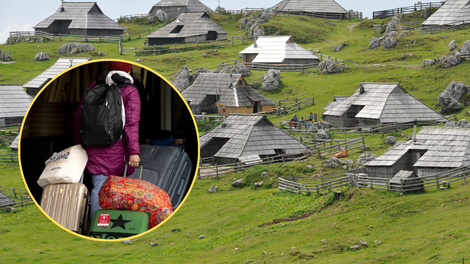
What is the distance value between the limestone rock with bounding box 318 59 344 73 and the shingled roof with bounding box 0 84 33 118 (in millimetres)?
33024

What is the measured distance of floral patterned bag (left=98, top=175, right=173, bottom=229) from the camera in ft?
13.9

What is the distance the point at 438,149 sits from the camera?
3391 cm

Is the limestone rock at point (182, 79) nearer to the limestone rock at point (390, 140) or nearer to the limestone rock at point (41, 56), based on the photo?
the limestone rock at point (41, 56)

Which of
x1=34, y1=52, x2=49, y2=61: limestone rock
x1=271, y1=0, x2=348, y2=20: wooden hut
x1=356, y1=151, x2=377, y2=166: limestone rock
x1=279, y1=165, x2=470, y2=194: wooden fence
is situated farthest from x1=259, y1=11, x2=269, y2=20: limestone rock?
x1=279, y1=165, x2=470, y2=194: wooden fence

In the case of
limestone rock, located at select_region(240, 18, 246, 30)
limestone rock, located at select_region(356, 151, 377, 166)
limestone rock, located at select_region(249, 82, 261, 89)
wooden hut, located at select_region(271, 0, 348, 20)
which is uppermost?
wooden hut, located at select_region(271, 0, 348, 20)

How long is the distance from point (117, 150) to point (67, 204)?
508mm

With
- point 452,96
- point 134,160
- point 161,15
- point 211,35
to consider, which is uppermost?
point 161,15

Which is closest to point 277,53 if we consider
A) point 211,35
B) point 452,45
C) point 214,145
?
point 211,35

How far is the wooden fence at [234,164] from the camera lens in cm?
4112

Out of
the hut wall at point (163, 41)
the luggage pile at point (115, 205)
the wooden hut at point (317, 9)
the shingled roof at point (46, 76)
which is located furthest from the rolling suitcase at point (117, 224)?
the wooden hut at point (317, 9)

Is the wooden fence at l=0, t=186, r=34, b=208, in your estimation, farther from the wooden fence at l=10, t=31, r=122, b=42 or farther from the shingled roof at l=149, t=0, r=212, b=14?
the shingled roof at l=149, t=0, r=212, b=14

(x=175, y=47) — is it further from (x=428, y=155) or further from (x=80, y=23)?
(x=428, y=155)

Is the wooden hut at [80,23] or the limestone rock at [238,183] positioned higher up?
the wooden hut at [80,23]

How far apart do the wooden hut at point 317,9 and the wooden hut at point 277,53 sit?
78.7 ft
